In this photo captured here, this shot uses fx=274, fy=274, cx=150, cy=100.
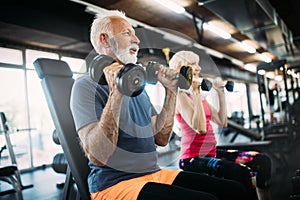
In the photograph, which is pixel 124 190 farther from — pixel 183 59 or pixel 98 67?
pixel 183 59

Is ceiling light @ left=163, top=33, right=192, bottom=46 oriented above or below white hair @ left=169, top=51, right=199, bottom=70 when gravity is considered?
above

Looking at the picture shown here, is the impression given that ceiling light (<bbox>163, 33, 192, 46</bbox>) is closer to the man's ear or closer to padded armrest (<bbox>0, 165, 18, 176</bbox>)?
padded armrest (<bbox>0, 165, 18, 176</bbox>)

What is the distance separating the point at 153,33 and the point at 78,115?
5.18 meters

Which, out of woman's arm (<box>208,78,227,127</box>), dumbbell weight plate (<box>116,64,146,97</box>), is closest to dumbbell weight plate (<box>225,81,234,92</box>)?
woman's arm (<box>208,78,227,127</box>)

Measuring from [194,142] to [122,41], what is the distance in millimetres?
767

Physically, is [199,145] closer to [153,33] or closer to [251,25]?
[251,25]

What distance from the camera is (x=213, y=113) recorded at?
1.90 meters

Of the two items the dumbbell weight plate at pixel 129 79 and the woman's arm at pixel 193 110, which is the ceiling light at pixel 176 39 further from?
the dumbbell weight plate at pixel 129 79

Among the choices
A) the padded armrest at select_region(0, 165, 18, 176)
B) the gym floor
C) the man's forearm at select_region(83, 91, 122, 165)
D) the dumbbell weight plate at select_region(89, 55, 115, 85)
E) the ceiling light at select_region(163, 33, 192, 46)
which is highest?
the ceiling light at select_region(163, 33, 192, 46)

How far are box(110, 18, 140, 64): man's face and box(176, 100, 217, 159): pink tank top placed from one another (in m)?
0.62

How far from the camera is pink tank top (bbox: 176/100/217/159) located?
5.32 feet

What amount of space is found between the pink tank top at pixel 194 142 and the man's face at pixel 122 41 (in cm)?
62

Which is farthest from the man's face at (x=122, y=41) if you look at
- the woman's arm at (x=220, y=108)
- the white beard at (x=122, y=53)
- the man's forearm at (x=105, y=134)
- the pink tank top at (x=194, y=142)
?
the woman's arm at (x=220, y=108)

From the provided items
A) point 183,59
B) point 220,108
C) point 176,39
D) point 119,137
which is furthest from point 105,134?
point 176,39
